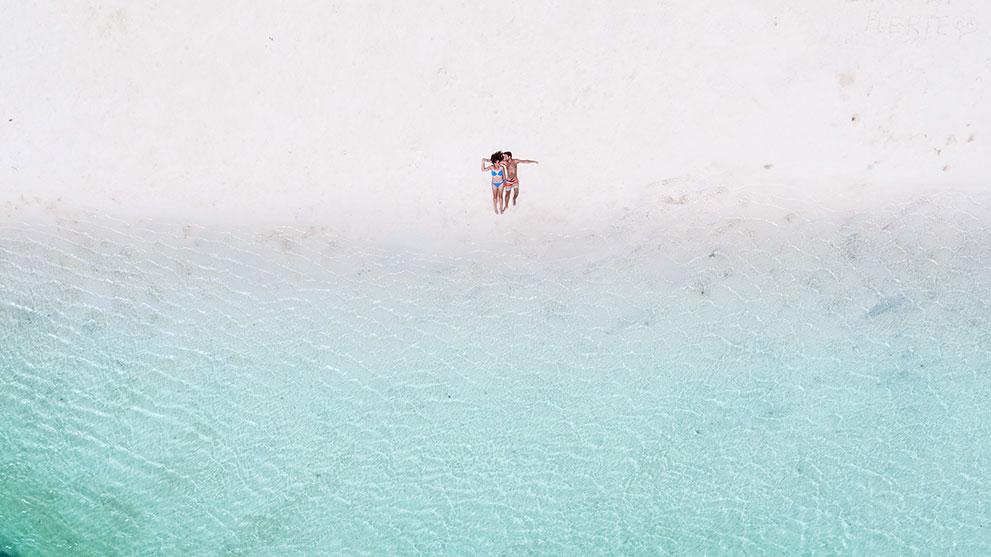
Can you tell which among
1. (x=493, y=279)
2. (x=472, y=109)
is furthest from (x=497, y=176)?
(x=493, y=279)

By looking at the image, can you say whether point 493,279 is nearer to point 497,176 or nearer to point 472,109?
point 497,176

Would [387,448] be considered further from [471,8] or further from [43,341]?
[471,8]

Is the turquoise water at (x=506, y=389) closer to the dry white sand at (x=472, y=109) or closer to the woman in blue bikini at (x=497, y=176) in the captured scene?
the dry white sand at (x=472, y=109)

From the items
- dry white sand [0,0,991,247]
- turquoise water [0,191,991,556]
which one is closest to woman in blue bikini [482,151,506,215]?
dry white sand [0,0,991,247]

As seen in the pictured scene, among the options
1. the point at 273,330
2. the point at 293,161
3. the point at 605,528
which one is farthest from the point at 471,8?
the point at 605,528

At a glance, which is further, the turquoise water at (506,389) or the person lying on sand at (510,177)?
the turquoise water at (506,389)

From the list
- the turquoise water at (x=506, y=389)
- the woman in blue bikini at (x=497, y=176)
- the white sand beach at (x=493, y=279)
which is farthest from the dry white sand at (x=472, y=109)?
the turquoise water at (x=506, y=389)
